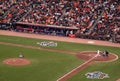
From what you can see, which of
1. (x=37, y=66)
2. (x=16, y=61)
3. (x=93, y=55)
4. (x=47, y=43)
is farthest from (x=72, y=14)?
(x=37, y=66)

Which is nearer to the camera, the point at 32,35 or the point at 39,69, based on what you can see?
the point at 39,69

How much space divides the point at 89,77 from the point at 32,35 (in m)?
23.8

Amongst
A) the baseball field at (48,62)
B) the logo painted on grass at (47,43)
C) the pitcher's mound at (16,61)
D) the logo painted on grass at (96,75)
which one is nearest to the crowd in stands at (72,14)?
the baseball field at (48,62)

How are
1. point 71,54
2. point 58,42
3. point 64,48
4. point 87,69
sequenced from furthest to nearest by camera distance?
point 58,42 < point 64,48 < point 71,54 < point 87,69

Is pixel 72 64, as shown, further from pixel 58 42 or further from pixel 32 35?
pixel 32 35

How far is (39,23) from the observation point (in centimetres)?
6106

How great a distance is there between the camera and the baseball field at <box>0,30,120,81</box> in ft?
117

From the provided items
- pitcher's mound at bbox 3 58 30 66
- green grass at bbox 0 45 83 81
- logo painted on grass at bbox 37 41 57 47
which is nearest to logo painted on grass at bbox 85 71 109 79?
green grass at bbox 0 45 83 81

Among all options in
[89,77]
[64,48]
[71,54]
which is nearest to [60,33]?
[64,48]

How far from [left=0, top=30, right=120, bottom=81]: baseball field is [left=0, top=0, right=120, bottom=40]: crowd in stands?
6.70 metres

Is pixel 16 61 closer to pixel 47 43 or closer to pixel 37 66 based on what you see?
pixel 37 66

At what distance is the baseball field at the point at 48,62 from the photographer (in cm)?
3562

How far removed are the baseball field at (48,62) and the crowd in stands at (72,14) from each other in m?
6.70

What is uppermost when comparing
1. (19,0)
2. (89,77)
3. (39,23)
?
(19,0)
